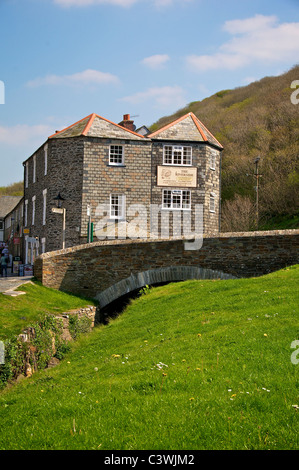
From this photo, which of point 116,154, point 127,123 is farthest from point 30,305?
point 127,123

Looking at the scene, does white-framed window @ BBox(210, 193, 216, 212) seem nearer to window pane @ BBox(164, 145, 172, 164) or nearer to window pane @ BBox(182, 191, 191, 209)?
window pane @ BBox(182, 191, 191, 209)

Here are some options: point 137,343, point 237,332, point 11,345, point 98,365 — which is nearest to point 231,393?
point 237,332

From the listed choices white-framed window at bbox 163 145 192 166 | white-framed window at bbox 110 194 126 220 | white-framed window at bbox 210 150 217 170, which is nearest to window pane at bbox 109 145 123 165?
white-framed window at bbox 110 194 126 220

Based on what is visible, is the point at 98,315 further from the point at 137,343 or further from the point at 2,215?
the point at 2,215

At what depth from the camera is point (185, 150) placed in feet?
101

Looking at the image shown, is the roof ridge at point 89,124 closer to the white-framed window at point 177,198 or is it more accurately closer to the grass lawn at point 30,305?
the white-framed window at point 177,198

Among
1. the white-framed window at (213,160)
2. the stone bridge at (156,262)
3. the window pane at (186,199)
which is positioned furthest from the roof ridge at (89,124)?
the stone bridge at (156,262)

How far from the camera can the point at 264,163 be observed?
5009cm

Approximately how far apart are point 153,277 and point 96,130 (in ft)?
44.6

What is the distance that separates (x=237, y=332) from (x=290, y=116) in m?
49.4

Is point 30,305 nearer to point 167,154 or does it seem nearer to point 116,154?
point 116,154

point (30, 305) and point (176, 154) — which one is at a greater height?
point (176, 154)

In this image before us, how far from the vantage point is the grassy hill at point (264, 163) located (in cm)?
4275

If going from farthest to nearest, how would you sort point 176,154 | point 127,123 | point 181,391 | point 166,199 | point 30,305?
point 127,123
point 176,154
point 166,199
point 30,305
point 181,391
